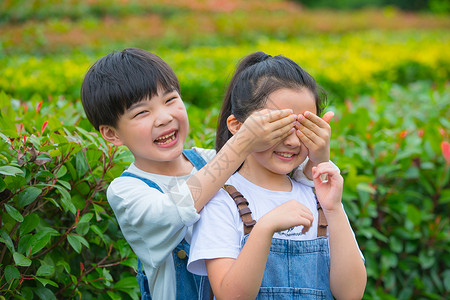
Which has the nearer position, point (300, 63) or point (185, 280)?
point (185, 280)

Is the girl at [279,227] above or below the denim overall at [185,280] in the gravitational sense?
above

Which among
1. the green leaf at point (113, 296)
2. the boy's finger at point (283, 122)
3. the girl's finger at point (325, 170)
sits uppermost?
the boy's finger at point (283, 122)

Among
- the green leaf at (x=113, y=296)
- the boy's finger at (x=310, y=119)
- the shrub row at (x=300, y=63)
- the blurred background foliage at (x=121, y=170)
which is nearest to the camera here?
the boy's finger at (x=310, y=119)

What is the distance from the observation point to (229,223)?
161 centimetres

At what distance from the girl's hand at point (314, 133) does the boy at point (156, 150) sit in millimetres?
37

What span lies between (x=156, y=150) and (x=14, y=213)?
618mm

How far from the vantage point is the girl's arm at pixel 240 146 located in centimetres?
156

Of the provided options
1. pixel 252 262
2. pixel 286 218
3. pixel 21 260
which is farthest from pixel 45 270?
pixel 286 218

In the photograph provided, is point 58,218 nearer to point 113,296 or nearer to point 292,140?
point 113,296

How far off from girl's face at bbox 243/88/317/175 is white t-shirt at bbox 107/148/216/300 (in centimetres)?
32

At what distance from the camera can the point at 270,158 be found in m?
1.69

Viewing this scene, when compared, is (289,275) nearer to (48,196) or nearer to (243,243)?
(243,243)

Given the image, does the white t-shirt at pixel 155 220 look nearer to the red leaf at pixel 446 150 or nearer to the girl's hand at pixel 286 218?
the girl's hand at pixel 286 218

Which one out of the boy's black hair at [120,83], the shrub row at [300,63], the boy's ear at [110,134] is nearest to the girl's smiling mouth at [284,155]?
the boy's black hair at [120,83]
